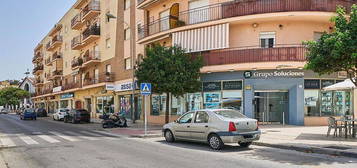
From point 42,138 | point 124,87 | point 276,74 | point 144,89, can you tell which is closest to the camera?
point 42,138

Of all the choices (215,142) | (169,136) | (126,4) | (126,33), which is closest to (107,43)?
(126,33)

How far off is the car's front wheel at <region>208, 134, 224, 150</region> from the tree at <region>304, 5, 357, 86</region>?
4497 mm

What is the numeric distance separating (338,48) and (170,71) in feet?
39.7

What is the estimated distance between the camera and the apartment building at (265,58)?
860 inches

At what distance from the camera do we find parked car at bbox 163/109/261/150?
40.0ft

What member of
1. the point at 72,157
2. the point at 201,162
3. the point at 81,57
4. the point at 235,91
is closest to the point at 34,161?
the point at 72,157

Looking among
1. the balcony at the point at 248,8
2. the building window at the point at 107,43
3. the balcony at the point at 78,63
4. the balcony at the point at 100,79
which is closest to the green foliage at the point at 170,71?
the balcony at the point at 248,8

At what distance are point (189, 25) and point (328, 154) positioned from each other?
15.5 metres

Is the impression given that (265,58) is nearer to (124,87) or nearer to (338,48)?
(338,48)

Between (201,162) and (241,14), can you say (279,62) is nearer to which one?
(241,14)

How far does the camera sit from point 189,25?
81.4 feet

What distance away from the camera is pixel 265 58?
21.7 m

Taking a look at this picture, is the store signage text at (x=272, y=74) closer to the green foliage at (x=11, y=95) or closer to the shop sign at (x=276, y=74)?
the shop sign at (x=276, y=74)

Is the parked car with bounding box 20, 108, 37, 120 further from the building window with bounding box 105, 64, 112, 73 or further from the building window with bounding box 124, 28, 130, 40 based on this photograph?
the building window with bounding box 124, 28, 130, 40
